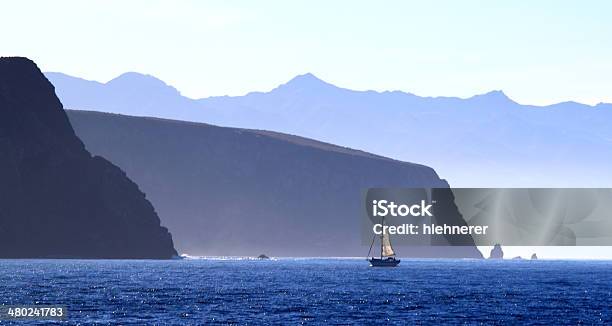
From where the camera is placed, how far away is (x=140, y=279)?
600 feet

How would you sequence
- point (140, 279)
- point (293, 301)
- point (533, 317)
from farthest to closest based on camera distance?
1. point (140, 279)
2. point (293, 301)
3. point (533, 317)

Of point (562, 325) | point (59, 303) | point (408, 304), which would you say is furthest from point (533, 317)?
point (59, 303)

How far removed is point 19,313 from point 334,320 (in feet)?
89.3

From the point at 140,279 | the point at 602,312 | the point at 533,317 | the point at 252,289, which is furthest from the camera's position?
the point at 140,279

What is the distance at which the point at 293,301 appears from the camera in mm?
133875

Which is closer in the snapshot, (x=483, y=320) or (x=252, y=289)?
(x=483, y=320)

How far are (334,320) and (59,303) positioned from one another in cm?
3113

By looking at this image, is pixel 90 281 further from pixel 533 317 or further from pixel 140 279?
pixel 533 317

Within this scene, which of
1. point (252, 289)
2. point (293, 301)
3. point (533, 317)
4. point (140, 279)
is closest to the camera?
point (533, 317)

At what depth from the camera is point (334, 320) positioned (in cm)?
10750

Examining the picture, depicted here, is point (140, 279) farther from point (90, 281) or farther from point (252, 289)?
point (252, 289)

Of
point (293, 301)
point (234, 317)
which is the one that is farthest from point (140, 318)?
point (293, 301)

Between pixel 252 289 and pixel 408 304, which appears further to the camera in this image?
pixel 252 289

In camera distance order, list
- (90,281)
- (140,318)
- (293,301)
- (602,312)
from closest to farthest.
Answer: (140,318) → (602,312) → (293,301) → (90,281)
